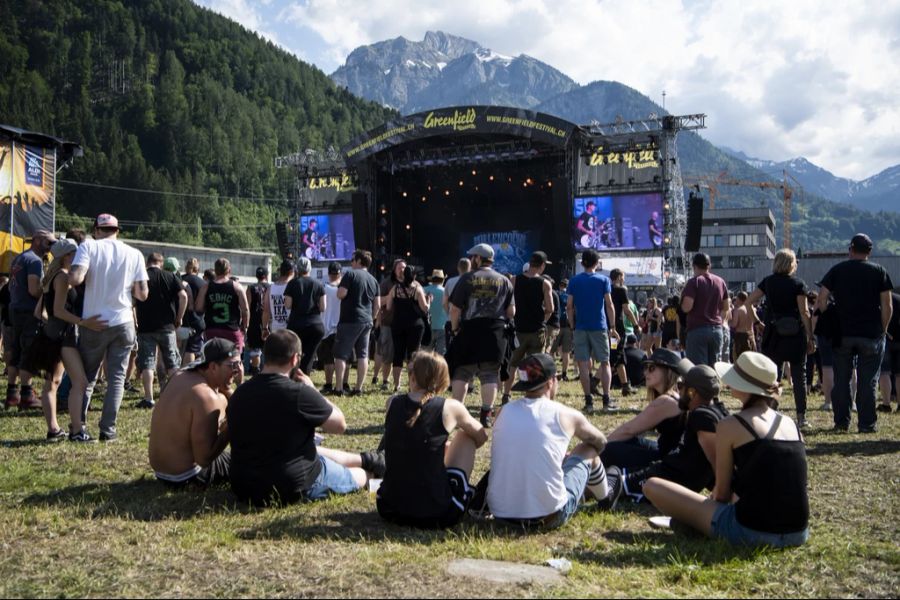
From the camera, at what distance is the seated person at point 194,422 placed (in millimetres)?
4367

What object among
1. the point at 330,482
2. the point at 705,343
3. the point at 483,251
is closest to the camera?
the point at 330,482

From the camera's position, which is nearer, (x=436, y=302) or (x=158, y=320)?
(x=158, y=320)

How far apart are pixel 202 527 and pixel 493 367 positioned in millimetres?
3496

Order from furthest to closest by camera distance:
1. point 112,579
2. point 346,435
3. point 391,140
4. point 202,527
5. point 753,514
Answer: point 391,140, point 346,435, point 202,527, point 753,514, point 112,579

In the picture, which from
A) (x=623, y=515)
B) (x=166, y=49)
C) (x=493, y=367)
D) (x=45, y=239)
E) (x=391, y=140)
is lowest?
(x=623, y=515)

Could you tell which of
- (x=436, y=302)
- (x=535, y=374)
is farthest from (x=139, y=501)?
(x=436, y=302)

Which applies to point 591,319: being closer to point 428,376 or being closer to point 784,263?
point 784,263

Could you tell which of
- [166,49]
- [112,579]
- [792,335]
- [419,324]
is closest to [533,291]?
[419,324]

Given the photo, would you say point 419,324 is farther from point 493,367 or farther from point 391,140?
point 391,140

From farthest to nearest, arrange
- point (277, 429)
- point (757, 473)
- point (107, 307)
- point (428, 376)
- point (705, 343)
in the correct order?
point (705, 343) → point (107, 307) → point (277, 429) → point (428, 376) → point (757, 473)

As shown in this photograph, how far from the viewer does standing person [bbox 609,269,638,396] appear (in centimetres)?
962

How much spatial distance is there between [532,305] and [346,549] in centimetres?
465

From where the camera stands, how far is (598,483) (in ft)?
13.9

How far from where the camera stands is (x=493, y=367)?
6.79m
